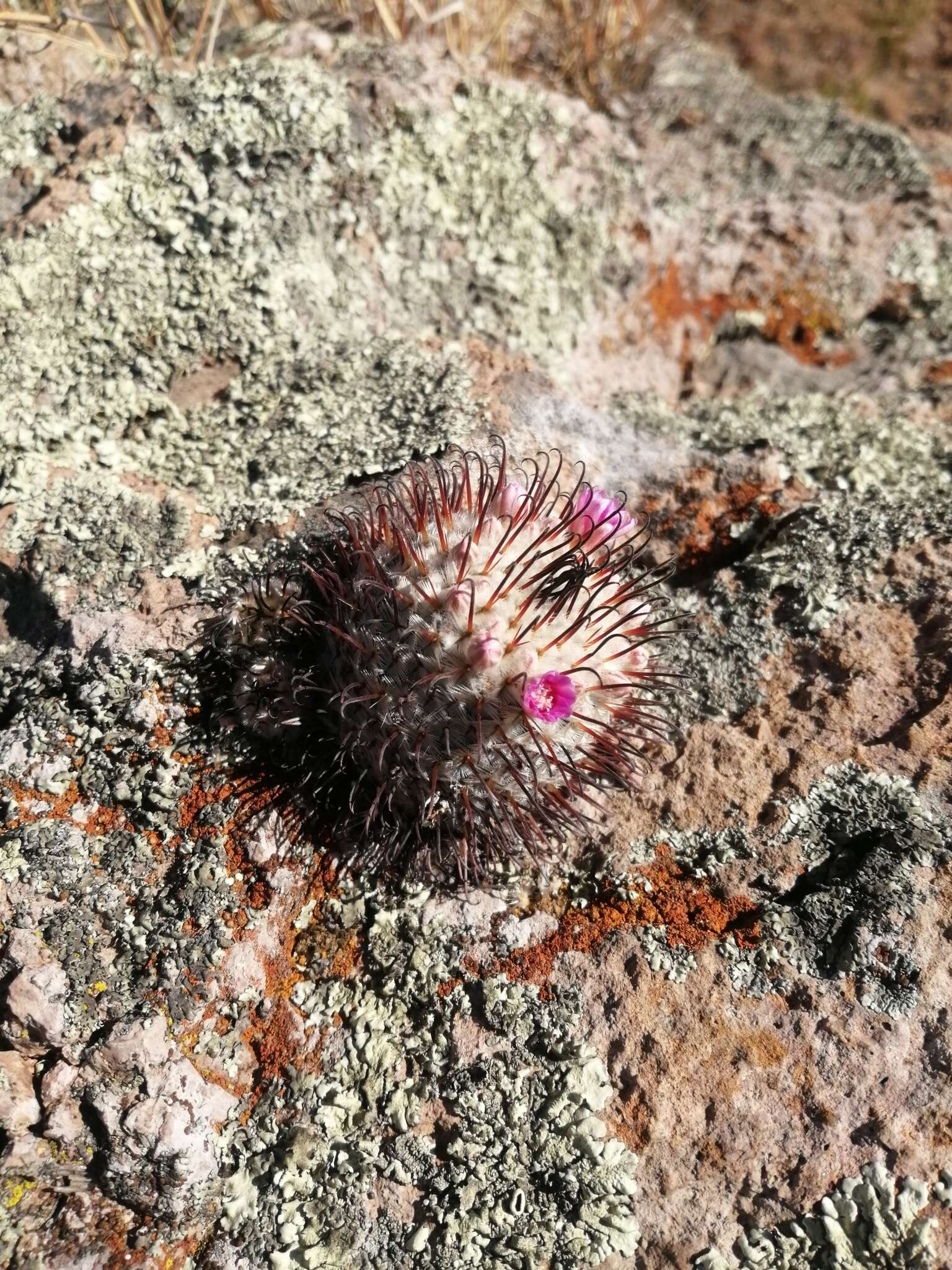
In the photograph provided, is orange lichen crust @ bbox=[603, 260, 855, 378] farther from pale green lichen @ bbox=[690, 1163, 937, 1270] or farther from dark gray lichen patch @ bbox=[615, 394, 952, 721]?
pale green lichen @ bbox=[690, 1163, 937, 1270]

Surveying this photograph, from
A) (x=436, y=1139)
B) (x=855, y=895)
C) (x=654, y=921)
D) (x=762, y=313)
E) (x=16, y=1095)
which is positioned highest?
(x=762, y=313)

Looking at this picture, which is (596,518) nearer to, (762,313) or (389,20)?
(762,313)

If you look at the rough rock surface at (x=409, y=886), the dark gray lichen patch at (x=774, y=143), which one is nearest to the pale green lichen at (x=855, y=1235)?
the rough rock surface at (x=409, y=886)

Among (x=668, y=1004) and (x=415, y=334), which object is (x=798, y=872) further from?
(x=415, y=334)

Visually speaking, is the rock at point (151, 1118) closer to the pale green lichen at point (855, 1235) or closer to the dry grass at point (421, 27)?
the pale green lichen at point (855, 1235)

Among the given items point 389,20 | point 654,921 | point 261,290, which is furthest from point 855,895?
point 389,20

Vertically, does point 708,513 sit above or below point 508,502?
below
